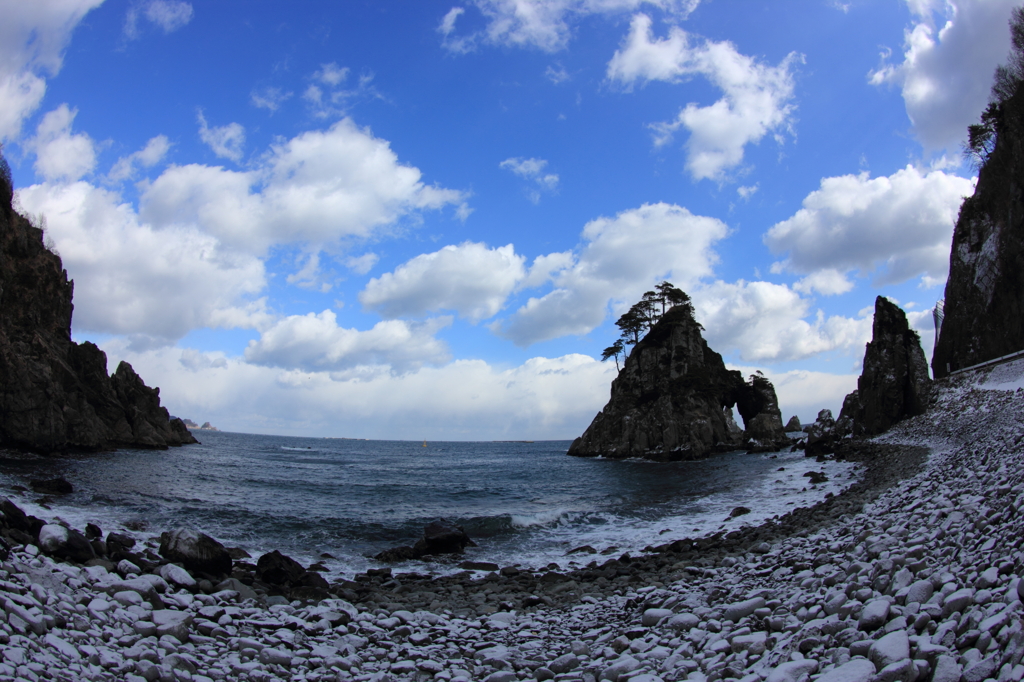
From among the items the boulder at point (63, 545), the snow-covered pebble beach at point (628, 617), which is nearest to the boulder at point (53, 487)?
the boulder at point (63, 545)

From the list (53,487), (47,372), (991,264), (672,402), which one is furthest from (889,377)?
(47,372)

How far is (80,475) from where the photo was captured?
1177 inches

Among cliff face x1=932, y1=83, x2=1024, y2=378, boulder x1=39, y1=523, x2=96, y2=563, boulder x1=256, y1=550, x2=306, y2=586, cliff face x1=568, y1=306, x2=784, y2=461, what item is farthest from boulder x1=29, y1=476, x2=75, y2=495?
cliff face x1=932, y1=83, x2=1024, y2=378

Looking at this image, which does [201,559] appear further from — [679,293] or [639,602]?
[679,293]

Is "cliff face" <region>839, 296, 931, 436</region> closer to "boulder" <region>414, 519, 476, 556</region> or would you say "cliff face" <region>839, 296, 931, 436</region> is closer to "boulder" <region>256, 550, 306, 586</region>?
"boulder" <region>414, 519, 476, 556</region>

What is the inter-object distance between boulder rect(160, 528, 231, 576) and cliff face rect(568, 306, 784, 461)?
5404 centimetres

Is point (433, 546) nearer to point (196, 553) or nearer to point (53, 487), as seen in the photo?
point (196, 553)

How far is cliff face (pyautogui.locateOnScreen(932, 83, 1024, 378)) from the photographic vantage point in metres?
39.4

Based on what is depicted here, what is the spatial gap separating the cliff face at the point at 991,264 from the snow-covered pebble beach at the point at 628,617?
3891 cm

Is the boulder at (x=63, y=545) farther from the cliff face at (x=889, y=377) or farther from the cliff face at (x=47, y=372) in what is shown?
the cliff face at (x=889, y=377)

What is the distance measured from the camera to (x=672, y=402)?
210 ft

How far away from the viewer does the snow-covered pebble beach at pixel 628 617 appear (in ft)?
17.5

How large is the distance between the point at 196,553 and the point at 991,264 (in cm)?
6003

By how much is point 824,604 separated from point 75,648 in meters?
10.6
